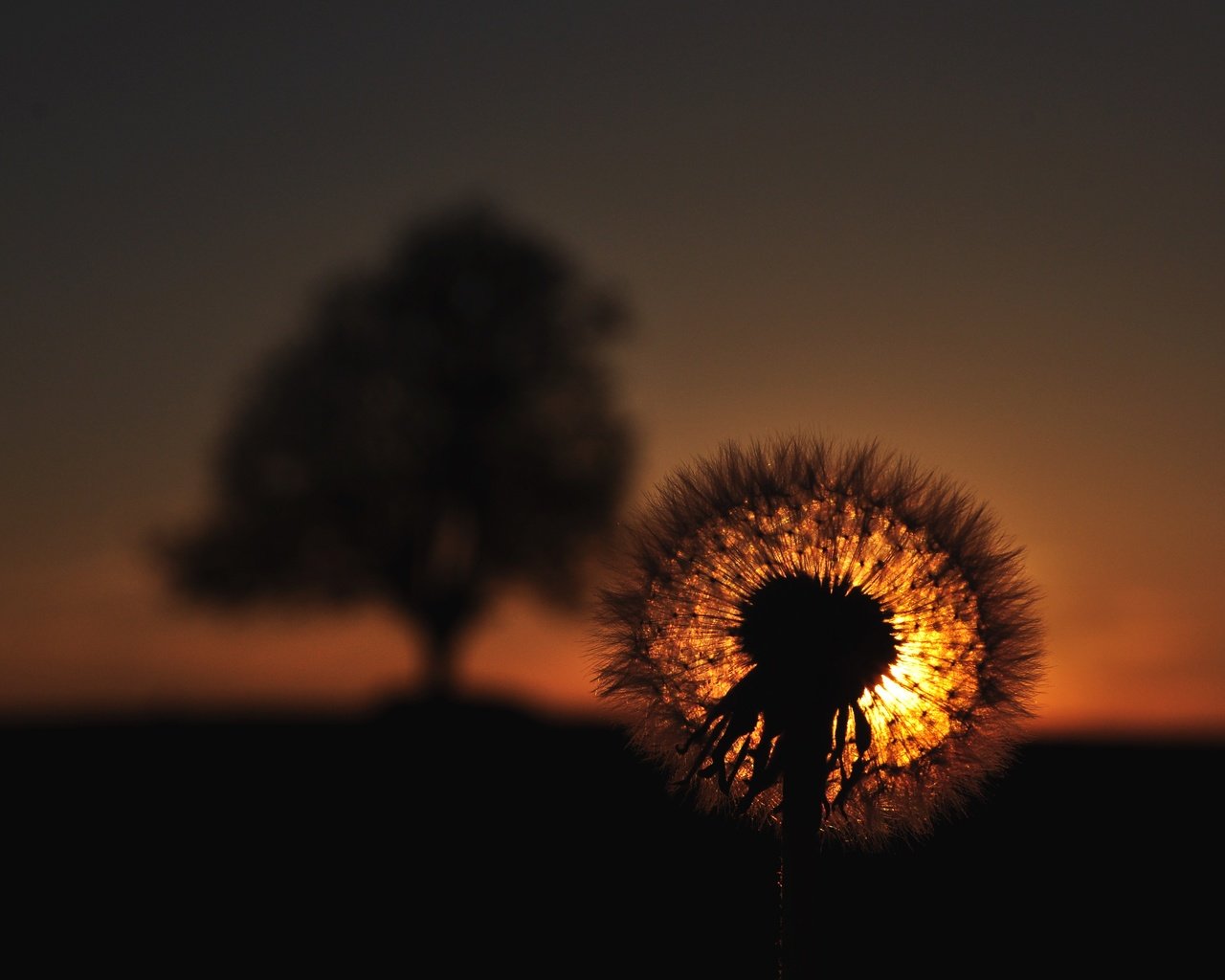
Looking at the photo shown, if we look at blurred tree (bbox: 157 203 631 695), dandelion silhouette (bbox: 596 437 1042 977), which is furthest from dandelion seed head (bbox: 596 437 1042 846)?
blurred tree (bbox: 157 203 631 695)

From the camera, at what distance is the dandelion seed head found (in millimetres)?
3658

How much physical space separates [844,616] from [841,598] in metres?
0.07

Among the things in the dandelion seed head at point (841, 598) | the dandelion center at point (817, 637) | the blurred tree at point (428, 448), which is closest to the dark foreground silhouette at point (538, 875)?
the dandelion seed head at point (841, 598)

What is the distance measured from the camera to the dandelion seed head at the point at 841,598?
366 cm

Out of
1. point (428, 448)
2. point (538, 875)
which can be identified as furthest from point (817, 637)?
point (428, 448)

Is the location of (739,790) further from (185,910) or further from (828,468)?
(185,910)

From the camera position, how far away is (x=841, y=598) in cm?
345

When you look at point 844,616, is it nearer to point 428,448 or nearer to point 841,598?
point 841,598

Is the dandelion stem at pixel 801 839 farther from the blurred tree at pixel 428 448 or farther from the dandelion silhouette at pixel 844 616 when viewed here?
the blurred tree at pixel 428 448

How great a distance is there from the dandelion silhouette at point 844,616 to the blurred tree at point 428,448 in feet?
46.7

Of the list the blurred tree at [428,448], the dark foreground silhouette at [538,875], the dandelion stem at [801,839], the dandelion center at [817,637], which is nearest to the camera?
the dandelion stem at [801,839]

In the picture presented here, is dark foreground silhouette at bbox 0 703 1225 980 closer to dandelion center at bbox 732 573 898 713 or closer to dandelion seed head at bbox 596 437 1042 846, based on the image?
dandelion seed head at bbox 596 437 1042 846

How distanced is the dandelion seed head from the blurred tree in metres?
14.2

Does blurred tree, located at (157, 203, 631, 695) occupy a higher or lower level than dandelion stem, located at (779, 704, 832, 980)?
higher
